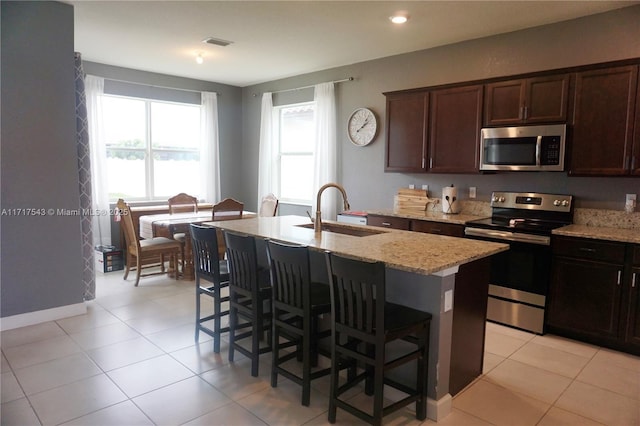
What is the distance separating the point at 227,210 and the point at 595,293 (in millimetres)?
3858

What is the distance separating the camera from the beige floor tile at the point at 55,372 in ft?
8.72

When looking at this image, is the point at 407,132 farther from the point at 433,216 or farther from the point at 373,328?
the point at 373,328

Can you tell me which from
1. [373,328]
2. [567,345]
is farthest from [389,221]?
[373,328]

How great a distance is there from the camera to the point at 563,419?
2.37 m

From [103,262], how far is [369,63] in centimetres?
425

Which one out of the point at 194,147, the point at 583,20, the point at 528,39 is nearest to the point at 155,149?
the point at 194,147

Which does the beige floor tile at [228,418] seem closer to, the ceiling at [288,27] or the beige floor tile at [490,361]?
the beige floor tile at [490,361]

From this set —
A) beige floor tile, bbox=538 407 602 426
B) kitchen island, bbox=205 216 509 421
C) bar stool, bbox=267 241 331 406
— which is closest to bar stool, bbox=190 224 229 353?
kitchen island, bbox=205 216 509 421

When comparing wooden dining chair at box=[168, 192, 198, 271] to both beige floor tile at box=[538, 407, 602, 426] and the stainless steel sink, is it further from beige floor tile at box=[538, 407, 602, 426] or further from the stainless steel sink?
beige floor tile at box=[538, 407, 602, 426]

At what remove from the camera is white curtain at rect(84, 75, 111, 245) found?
18.1 ft

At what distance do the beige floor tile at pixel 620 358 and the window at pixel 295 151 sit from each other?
4.06 metres

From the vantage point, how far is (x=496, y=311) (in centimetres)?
382

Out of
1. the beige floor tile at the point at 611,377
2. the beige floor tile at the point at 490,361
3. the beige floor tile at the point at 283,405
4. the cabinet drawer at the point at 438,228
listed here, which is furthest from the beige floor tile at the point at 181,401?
the cabinet drawer at the point at 438,228

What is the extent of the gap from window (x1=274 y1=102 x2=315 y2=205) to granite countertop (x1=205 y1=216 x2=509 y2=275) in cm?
Result: 313
